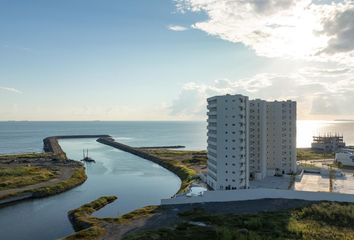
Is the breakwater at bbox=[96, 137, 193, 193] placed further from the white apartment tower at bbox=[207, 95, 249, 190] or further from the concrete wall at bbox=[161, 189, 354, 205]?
the concrete wall at bbox=[161, 189, 354, 205]

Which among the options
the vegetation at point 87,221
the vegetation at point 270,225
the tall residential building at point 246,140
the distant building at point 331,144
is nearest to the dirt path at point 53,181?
the vegetation at point 87,221

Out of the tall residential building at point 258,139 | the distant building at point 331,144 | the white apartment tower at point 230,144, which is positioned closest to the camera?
the white apartment tower at point 230,144

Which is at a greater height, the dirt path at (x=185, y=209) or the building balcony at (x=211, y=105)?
the building balcony at (x=211, y=105)

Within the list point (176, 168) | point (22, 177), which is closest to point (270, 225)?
point (22, 177)

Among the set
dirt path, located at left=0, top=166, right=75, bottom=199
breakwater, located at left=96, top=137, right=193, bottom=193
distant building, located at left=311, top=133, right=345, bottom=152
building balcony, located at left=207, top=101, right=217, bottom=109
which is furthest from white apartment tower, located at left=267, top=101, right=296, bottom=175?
distant building, located at left=311, top=133, right=345, bottom=152

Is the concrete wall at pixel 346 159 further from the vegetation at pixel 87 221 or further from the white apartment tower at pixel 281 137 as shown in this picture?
the vegetation at pixel 87 221

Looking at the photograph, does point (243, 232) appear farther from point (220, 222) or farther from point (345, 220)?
point (345, 220)
